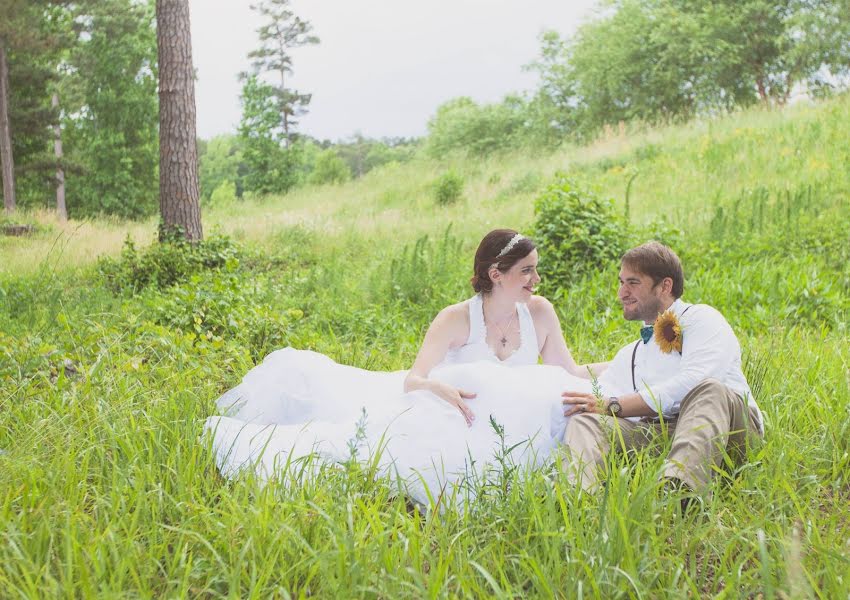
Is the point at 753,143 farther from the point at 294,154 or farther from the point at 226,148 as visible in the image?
the point at 226,148

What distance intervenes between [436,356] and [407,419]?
0.70 m

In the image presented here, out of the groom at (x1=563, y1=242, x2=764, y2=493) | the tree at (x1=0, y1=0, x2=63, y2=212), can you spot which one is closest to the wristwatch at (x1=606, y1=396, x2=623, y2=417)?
the groom at (x1=563, y1=242, x2=764, y2=493)

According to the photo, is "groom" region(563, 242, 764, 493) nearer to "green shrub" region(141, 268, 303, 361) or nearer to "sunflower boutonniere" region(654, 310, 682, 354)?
"sunflower boutonniere" region(654, 310, 682, 354)

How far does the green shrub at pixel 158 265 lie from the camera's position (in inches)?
348

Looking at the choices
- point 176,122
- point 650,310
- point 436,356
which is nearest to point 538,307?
point 436,356

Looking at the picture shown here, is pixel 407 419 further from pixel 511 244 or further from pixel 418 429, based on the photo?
pixel 511 244

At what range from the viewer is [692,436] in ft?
10.2

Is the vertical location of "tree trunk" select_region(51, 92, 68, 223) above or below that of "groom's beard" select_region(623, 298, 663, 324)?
above

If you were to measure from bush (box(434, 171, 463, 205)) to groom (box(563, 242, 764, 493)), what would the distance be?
38.5 feet

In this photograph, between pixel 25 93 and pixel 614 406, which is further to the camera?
pixel 25 93

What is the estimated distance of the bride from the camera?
3.37m

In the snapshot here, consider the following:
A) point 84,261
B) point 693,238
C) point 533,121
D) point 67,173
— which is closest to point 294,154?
point 67,173

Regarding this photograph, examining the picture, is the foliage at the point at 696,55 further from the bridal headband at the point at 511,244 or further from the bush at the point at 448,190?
the bridal headband at the point at 511,244

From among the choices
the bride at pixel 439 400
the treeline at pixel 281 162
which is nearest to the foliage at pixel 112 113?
the treeline at pixel 281 162
